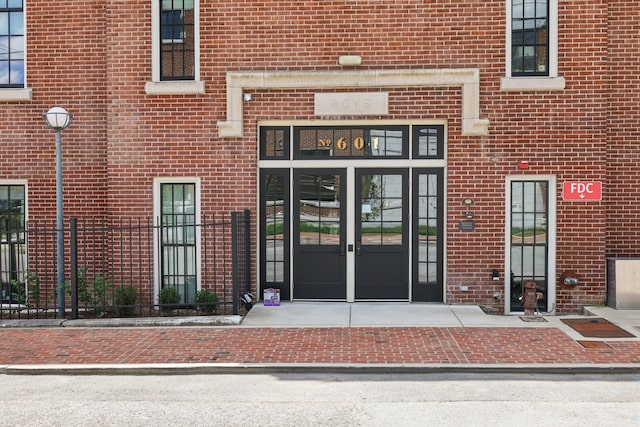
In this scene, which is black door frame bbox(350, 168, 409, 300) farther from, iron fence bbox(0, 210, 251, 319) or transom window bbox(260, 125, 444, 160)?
iron fence bbox(0, 210, 251, 319)

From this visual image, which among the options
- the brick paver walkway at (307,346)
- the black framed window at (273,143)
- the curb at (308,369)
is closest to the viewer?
the curb at (308,369)

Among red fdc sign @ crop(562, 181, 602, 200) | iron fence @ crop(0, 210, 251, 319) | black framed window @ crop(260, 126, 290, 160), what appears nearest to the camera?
red fdc sign @ crop(562, 181, 602, 200)

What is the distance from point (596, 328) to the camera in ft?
29.8

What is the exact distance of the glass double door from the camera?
1080 cm

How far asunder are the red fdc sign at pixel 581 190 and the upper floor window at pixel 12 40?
368 inches

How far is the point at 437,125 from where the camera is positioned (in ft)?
35.1

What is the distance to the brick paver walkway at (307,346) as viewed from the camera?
24.9ft

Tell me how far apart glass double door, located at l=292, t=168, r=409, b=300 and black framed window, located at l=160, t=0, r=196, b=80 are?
2578 millimetres

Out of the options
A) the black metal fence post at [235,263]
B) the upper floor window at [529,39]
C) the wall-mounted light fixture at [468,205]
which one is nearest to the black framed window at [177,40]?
the black metal fence post at [235,263]

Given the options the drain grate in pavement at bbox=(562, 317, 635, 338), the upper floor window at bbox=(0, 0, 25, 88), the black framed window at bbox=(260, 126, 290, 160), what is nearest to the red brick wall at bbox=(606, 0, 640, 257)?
the drain grate in pavement at bbox=(562, 317, 635, 338)

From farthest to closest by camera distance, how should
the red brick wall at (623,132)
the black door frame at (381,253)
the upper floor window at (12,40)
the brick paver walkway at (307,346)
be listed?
the upper floor window at (12,40), the black door frame at (381,253), the red brick wall at (623,132), the brick paver walkway at (307,346)

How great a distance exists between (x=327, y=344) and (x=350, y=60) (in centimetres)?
465

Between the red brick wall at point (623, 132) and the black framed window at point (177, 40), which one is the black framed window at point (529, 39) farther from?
the black framed window at point (177, 40)

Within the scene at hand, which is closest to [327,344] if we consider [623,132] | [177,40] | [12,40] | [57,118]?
[57,118]
